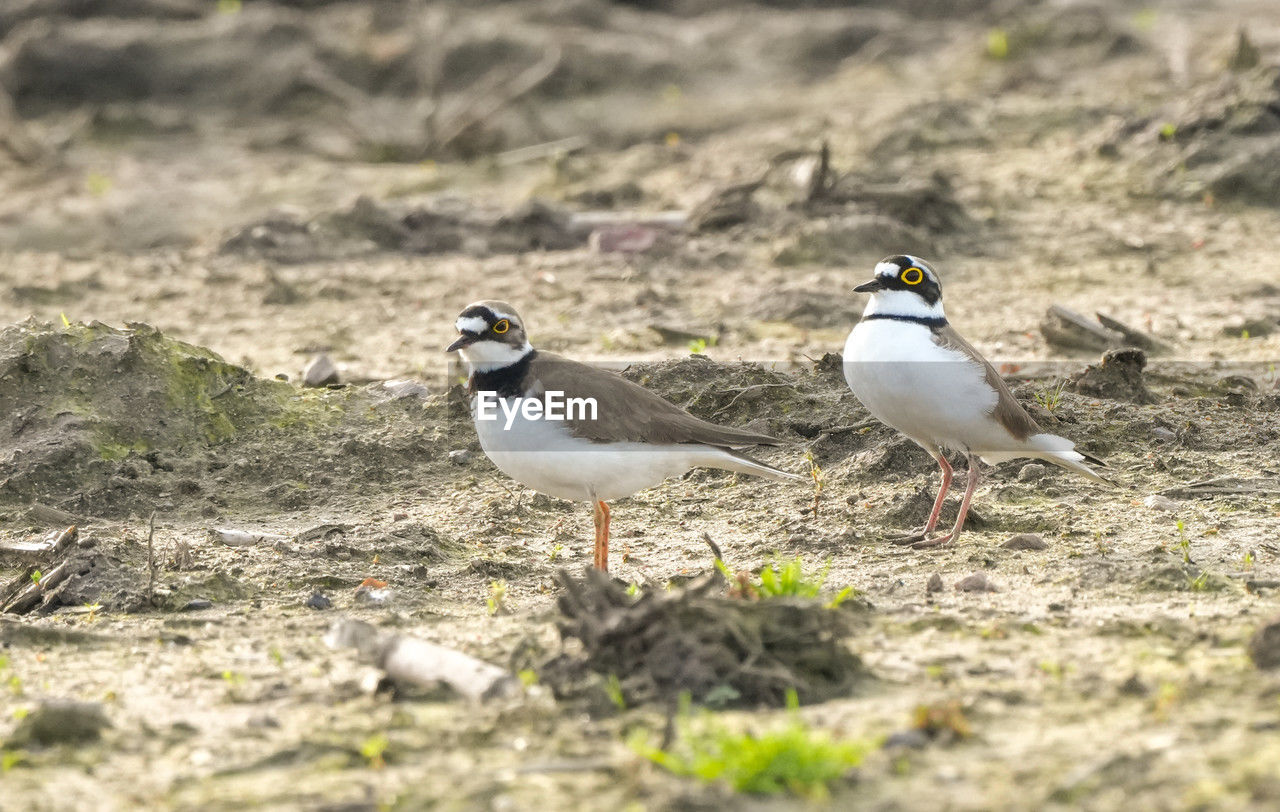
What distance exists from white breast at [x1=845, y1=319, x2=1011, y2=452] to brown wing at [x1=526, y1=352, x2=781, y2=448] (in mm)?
543

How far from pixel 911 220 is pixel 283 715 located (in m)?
8.44

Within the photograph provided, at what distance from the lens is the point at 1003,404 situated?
640 cm

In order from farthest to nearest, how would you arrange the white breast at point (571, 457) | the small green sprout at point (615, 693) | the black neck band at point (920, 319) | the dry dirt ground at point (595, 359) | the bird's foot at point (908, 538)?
the black neck band at point (920, 319) → the bird's foot at point (908, 538) → the white breast at point (571, 457) → the small green sprout at point (615, 693) → the dry dirt ground at point (595, 359)

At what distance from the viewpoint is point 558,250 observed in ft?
39.4

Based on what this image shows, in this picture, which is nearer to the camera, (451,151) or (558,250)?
(558,250)

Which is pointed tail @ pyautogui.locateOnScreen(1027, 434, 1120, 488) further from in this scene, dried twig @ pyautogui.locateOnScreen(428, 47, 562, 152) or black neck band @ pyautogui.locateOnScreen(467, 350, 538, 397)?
dried twig @ pyautogui.locateOnScreen(428, 47, 562, 152)

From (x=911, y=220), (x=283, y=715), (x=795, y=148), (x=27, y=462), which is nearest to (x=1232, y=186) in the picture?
(x=911, y=220)

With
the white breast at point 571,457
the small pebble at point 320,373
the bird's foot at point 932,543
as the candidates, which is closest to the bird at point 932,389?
the bird's foot at point 932,543

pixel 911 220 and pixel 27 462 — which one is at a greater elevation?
pixel 911 220

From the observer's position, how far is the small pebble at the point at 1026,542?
6027 millimetres

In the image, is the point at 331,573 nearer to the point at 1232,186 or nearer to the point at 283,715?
the point at 283,715

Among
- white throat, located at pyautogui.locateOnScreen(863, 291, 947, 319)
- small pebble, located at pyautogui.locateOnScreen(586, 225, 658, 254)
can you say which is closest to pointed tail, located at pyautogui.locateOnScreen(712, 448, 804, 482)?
white throat, located at pyautogui.locateOnScreen(863, 291, 947, 319)

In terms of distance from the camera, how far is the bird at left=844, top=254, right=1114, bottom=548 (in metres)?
6.28

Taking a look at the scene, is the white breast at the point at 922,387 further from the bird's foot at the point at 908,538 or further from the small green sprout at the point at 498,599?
the small green sprout at the point at 498,599
